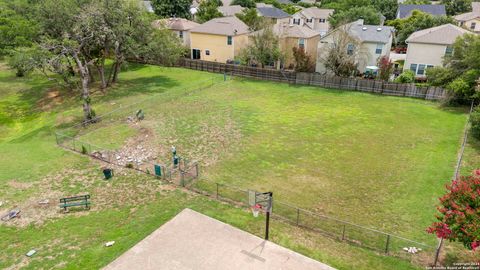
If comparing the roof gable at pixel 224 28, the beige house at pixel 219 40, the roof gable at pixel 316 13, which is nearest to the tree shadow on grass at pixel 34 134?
the beige house at pixel 219 40

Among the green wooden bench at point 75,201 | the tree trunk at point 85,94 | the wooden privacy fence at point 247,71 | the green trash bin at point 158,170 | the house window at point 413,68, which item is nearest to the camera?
the green wooden bench at point 75,201

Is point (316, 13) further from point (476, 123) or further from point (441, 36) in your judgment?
point (476, 123)

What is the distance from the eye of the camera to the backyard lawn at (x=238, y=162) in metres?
15.9

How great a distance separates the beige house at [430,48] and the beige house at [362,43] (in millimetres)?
2973

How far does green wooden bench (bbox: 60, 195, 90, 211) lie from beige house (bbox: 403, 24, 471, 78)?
37.4 m

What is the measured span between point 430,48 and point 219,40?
26911 millimetres

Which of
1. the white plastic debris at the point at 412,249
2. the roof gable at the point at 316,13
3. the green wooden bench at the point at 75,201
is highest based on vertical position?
the roof gable at the point at 316,13

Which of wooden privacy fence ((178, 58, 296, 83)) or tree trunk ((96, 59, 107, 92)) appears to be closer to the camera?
tree trunk ((96, 59, 107, 92))

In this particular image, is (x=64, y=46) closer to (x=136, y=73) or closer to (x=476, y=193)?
(x=136, y=73)

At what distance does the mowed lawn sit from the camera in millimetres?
18578

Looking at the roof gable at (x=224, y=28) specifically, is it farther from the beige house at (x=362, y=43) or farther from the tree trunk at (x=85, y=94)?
the tree trunk at (x=85, y=94)

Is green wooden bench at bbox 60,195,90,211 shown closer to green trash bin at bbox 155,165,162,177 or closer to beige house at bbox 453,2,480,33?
green trash bin at bbox 155,165,162,177

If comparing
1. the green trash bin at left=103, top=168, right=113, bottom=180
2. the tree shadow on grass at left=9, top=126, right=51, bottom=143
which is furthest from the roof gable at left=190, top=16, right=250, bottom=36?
the green trash bin at left=103, top=168, right=113, bottom=180

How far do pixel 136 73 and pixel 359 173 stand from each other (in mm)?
36000
